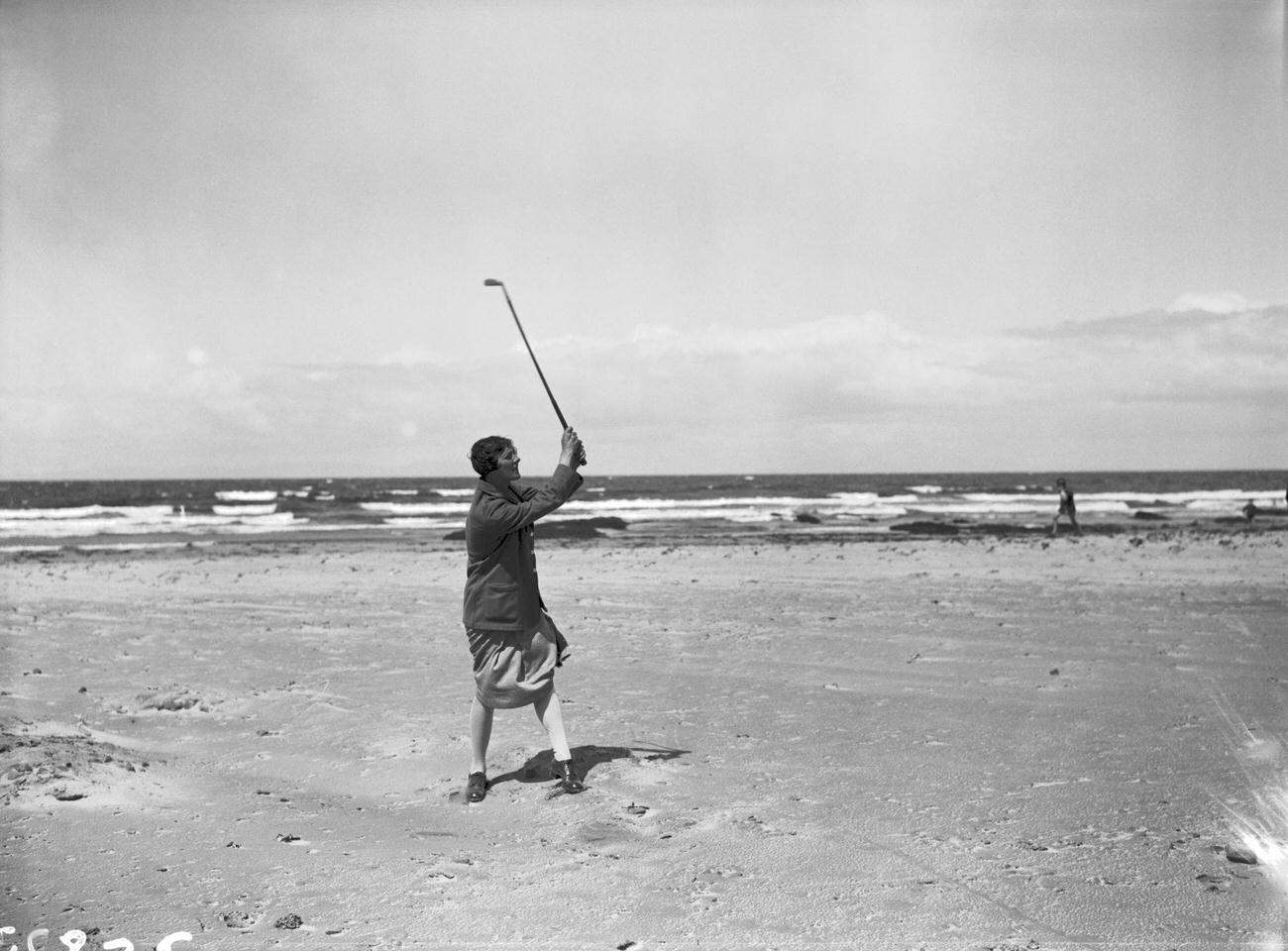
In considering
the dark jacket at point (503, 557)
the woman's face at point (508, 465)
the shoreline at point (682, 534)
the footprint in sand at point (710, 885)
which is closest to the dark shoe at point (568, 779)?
the dark jacket at point (503, 557)

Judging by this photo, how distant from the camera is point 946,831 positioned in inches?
167

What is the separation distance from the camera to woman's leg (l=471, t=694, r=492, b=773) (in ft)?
16.0

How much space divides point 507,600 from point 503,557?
218mm

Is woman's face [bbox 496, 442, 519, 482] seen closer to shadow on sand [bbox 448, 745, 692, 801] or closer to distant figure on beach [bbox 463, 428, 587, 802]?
distant figure on beach [bbox 463, 428, 587, 802]

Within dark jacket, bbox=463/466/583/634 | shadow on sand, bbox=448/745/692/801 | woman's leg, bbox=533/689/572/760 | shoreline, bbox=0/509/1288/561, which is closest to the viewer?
dark jacket, bbox=463/466/583/634

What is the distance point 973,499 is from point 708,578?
40.3 metres

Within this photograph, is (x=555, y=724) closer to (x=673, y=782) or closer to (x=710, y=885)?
(x=673, y=782)

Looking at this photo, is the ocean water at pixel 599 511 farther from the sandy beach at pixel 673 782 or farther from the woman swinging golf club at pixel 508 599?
the woman swinging golf club at pixel 508 599

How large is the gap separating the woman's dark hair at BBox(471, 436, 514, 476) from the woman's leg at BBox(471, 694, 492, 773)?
1.20 meters

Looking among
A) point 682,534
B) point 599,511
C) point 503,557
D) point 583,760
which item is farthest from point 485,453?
point 599,511

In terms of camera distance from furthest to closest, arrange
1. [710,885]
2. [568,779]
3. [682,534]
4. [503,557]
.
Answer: [682,534], [568,779], [503,557], [710,885]

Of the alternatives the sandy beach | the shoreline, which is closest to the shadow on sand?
the sandy beach

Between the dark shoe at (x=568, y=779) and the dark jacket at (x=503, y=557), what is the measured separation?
0.72 metres

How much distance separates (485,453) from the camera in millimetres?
4656
